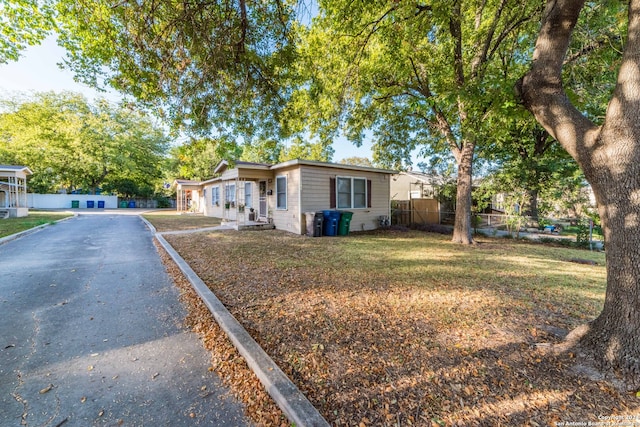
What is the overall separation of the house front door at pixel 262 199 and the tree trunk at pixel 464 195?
8605 millimetres

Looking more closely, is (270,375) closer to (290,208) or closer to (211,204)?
(290,208)

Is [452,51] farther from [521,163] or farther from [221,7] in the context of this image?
[521,163]

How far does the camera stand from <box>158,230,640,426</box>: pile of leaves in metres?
1.90

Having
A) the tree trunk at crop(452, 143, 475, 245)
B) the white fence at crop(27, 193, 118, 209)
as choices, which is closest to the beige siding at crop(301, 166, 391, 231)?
the tree trunk at crop(452, 143, 475, 245)

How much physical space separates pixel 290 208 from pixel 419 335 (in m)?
8.87

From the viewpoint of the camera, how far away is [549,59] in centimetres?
268

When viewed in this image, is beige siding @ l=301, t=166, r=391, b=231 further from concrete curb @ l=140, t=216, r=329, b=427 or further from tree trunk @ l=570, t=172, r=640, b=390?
tree trunk @ l=570, t=172, r=640, b=390

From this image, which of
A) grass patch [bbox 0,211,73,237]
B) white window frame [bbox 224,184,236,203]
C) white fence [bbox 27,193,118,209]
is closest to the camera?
grass patch [bbox 0,211,73,237]

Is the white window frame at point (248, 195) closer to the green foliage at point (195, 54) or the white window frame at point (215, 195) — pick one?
the white window frame at point (215, 195)

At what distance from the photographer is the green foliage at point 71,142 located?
2686cm

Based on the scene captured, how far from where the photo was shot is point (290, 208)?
11297mm

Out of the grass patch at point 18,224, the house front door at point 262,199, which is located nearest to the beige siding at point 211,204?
the house front door at point 262,199

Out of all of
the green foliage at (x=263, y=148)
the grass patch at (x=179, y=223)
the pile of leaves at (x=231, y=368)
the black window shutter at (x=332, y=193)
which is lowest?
the pile of leaves at (x=231, y=368)

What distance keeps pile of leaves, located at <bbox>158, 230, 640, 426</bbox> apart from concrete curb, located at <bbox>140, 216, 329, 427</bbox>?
0.32 ft
